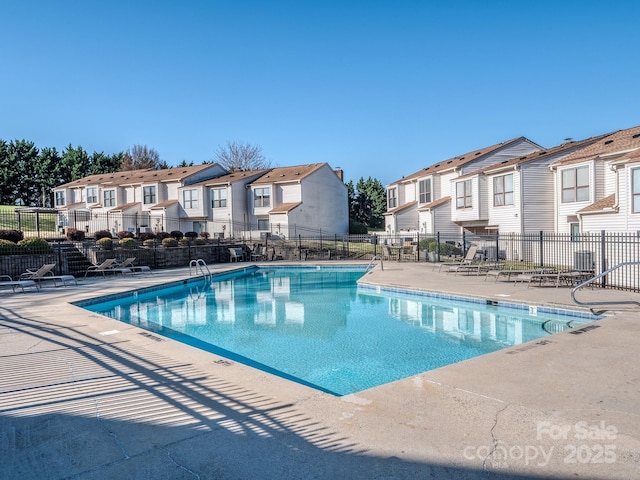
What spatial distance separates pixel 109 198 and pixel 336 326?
4014 cm

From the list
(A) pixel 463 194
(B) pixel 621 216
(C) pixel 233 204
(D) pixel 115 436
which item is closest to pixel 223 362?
(D) pixel 115 436

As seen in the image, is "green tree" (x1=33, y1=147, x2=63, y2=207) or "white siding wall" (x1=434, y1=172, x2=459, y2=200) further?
"green tree" (x1=33, y1=147, x2=63, y2=207)

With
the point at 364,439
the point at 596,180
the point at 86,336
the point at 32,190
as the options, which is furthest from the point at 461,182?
the point at 32,190

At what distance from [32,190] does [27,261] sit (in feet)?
164

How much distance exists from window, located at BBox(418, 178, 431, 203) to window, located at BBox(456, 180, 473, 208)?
13.2 feet

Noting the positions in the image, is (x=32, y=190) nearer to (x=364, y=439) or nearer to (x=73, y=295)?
(x=73, y=295)

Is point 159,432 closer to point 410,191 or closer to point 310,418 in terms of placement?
point 310,418

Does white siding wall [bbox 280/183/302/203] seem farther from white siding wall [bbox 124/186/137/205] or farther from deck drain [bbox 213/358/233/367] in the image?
deck drain [bbox 213/358/233/367]

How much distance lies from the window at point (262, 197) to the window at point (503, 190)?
18.0m

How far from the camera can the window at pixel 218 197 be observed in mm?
38344

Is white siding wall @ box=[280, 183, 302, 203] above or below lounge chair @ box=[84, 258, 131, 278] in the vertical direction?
above

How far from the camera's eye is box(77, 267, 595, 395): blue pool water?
777cm

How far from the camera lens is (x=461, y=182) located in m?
29.5

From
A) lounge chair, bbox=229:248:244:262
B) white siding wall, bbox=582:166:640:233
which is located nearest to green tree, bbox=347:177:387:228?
lounge chair, bbox=229:248:244:262
